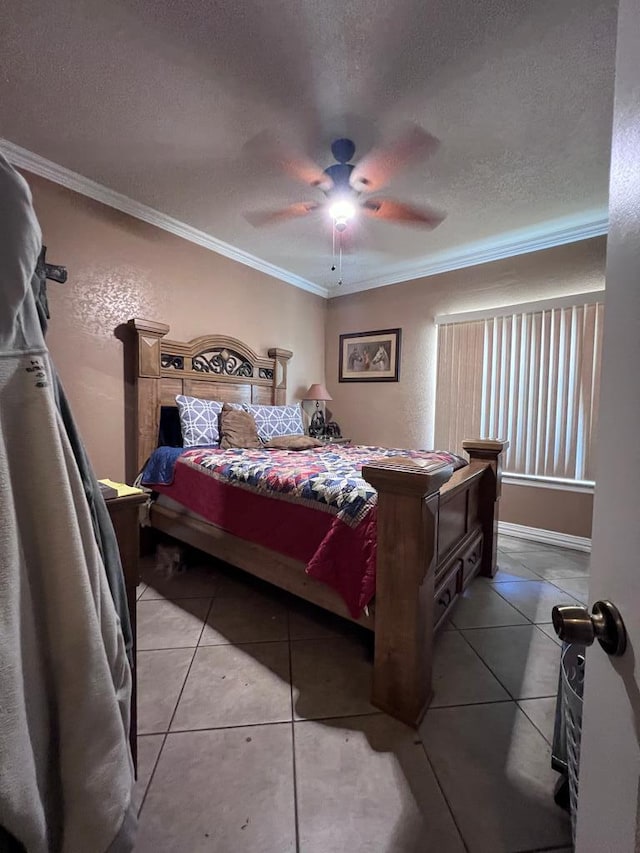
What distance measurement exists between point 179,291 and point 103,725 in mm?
3119

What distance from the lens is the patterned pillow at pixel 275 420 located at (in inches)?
124

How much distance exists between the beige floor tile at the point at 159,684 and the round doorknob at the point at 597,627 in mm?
1412

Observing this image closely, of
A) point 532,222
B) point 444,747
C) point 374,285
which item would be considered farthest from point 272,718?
point 374,285

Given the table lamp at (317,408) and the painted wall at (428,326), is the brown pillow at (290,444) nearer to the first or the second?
the table lamp at (317,408)

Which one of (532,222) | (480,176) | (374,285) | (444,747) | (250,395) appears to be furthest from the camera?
(374,285)

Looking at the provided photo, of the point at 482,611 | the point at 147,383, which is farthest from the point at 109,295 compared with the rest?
the point at 482,611

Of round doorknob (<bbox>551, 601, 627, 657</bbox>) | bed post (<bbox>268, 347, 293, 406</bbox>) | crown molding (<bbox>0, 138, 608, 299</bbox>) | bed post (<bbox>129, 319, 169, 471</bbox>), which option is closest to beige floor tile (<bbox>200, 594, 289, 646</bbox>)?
bed post (<bbox>129, 319, 169, 471</bbox>)

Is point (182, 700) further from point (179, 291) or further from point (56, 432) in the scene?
point (179, 291)

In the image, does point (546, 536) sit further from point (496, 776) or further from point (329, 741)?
point (329, 741)

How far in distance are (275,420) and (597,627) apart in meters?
2.97

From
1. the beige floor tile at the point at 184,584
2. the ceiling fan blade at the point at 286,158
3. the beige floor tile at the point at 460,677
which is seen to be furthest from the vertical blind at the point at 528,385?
the beige floor tile at the point at 184,584

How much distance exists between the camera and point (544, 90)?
63.4 inches

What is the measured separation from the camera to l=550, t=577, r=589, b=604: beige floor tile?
218 centimetres

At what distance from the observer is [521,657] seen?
1616mm
